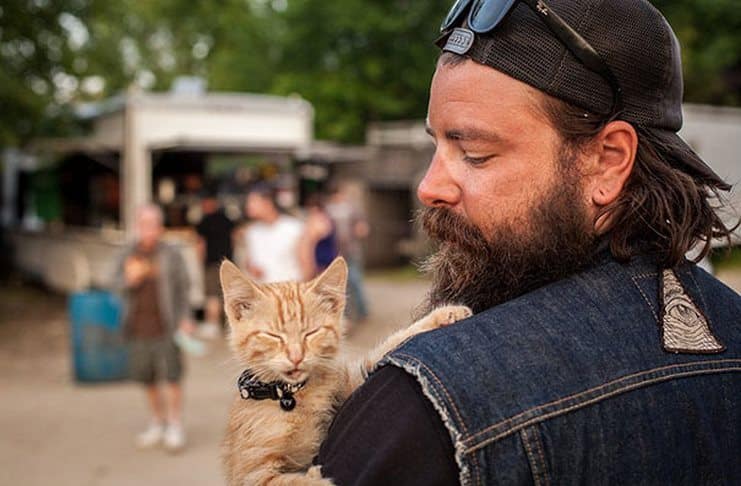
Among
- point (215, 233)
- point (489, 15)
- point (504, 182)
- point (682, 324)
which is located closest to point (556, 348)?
point (682, 324)

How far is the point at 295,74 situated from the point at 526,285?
31.5m

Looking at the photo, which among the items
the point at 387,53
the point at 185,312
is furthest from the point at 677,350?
the point at 387,53

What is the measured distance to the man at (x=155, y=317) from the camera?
875 cm

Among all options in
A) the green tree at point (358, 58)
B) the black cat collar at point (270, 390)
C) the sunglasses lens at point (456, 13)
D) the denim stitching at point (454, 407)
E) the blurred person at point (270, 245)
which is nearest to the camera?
the denim stitching at point (454, 407)

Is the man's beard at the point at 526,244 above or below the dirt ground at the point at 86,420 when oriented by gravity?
below

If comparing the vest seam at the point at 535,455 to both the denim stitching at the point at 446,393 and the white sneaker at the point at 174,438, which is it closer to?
the denim stitching at the point at 446,393

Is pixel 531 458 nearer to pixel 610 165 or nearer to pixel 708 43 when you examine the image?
pixel 610 165

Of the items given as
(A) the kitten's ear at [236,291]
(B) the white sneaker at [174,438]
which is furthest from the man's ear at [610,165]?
(B) the white sneaker at [174,438]

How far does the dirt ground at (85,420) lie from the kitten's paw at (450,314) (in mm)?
2963

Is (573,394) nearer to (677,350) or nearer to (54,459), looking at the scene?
(677,350)

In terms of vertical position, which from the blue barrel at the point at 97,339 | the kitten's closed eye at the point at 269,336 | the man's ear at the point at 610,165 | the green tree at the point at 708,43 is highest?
the green tree at the point at 708,43

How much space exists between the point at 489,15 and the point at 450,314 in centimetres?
69

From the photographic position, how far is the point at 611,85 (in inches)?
69.4

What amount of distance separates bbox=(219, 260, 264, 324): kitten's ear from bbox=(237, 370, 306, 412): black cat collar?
331 millimetres
